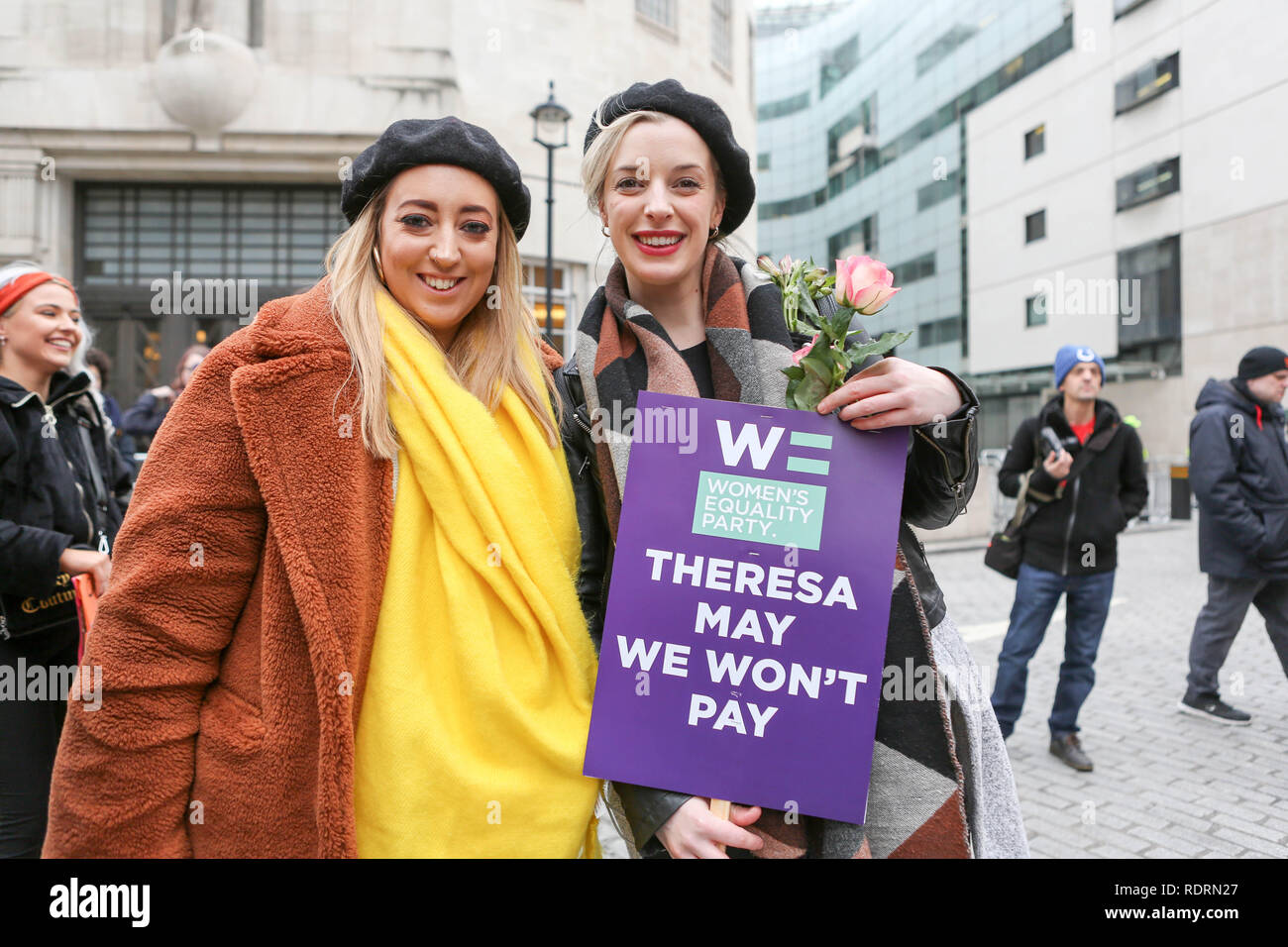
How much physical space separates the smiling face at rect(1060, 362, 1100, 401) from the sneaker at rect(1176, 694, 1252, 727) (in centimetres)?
233

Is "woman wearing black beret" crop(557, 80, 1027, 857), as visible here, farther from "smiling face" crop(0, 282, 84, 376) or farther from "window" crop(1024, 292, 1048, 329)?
"window" crop(1024, 292, 1048, 329)

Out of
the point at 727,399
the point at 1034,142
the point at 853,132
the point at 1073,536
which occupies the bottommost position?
the point at 1073,536

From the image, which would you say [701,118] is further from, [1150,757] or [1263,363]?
[1263,363]

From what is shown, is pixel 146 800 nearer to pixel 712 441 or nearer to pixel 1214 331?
Result: pixel 712 441

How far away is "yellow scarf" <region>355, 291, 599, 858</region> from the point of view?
152 cm

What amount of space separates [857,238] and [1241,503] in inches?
1759

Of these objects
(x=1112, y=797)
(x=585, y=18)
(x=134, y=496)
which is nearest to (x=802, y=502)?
(x=134, y=496)

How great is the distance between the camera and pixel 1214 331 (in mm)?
26734

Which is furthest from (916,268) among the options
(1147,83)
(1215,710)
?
(1215,710)

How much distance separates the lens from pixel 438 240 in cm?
172

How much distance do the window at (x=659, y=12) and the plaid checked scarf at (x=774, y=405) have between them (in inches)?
Result: 698

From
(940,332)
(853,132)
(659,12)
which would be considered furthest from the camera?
(853,132)

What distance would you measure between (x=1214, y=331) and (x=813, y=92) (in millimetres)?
30989

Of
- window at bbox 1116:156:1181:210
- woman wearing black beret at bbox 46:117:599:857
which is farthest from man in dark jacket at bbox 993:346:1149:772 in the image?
window at bbox 1116:156:1181:210
